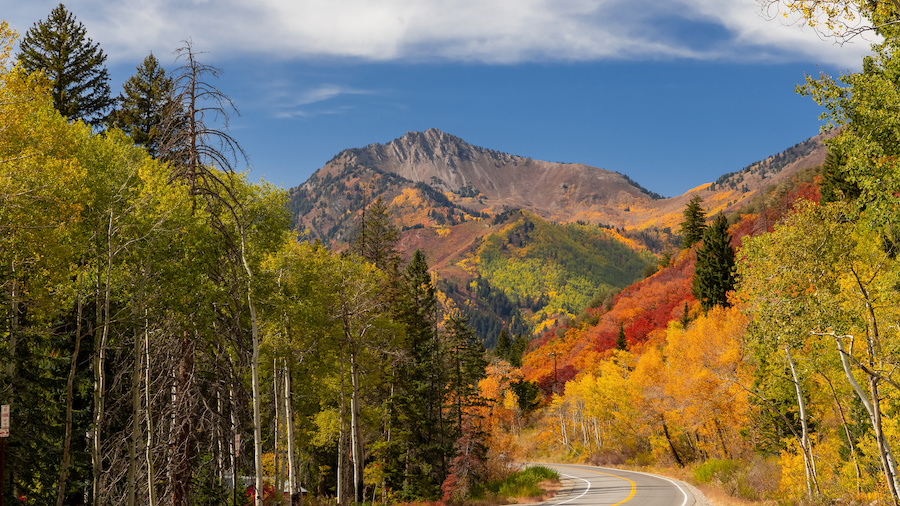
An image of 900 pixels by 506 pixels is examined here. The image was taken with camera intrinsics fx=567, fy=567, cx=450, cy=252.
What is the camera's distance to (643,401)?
49531 mm

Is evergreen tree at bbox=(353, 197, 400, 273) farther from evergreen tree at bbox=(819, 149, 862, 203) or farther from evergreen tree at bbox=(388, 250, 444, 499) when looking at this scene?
evergreen tree at bbox=(819, 149, 862, 203)

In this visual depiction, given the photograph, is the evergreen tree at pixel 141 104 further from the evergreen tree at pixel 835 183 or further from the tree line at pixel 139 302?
the evergreen tree at pixel 835 183

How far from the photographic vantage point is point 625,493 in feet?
105

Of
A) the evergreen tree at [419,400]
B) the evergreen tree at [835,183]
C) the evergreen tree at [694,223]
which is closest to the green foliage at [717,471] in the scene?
the evergreen tree at [419,400]

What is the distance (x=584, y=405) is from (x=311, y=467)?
39781mm

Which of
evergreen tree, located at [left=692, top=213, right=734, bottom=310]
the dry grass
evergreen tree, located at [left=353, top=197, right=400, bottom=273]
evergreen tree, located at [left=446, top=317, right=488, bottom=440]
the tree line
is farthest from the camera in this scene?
evergreen tree, located at [left=692, top=213, right=734, bottom=310]

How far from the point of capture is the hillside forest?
12.8 m

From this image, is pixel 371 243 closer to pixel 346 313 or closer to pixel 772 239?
pixel 346 313

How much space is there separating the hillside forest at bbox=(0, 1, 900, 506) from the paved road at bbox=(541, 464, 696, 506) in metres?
2.80

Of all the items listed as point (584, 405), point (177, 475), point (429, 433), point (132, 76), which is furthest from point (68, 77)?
point (584, 405)

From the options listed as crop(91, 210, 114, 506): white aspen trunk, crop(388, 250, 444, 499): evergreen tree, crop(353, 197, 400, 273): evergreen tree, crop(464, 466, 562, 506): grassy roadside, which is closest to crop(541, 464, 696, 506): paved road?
crop(464, 466, 562, 506): grassy roadside

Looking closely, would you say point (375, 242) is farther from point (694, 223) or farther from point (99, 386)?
point (694, 223)

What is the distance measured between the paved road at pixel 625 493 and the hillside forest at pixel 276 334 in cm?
280

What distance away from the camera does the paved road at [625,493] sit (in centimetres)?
2803
